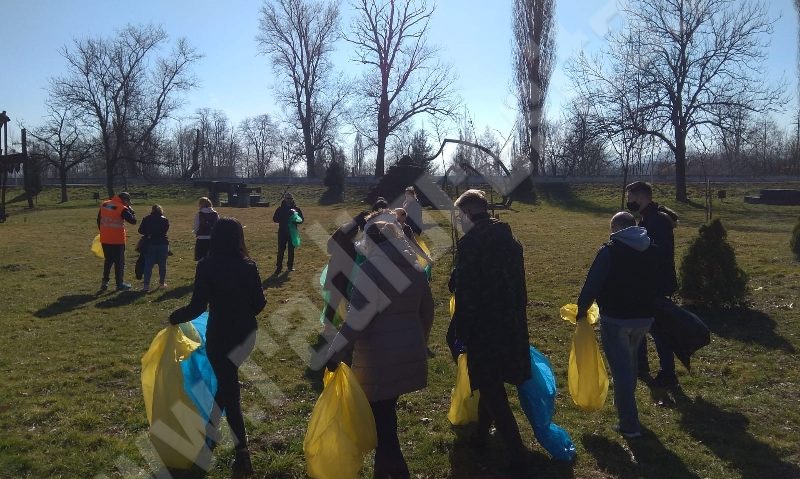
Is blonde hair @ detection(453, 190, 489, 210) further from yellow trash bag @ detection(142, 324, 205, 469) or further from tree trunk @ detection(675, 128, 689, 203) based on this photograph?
tree trunk @ detection(675, 128, 689, 203)

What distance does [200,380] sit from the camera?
14.2 ft

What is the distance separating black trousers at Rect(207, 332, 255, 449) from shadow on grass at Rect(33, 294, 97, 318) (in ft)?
20.9

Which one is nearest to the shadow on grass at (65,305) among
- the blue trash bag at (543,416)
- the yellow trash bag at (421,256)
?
the yellow trash bag at (421,256)

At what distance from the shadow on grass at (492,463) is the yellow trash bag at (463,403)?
0.54 ft

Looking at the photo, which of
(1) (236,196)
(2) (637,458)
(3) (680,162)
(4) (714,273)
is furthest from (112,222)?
(3) (680,162)

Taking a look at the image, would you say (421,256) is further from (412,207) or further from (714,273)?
(412,207)

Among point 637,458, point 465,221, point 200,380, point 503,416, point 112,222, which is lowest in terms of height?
point 637,458

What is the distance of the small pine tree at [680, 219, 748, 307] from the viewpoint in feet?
27.0

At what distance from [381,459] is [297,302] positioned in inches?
257

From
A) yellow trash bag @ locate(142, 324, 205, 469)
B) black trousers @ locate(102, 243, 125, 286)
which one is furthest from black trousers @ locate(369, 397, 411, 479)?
black trousers @ locate(102, 243, 125, 286)

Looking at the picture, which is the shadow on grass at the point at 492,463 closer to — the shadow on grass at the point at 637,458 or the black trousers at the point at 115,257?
the shadow on grass at the point at 637,458

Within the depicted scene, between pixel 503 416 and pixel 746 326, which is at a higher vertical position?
pixel 503 416

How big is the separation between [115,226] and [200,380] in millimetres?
7195

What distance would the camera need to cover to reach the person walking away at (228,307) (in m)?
4.04
